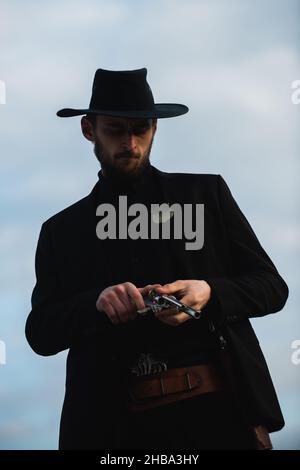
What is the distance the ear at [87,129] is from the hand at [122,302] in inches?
52.8

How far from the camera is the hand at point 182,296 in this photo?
4.83 meters

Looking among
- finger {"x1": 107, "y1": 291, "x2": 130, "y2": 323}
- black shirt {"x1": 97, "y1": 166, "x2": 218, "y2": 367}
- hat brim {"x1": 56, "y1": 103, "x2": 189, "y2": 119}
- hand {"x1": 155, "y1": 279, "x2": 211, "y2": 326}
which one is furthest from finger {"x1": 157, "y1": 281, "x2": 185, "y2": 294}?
hat brim {"x1": 56, "y1": 103, "x2": 189, "y2": 119}

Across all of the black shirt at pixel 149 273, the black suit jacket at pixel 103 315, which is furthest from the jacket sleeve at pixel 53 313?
the black shirt at pixel 149 273

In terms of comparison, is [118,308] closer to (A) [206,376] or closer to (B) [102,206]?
(A) [206,376]

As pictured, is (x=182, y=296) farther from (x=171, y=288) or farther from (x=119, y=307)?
(x=119, y=307)

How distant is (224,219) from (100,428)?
1462 mm

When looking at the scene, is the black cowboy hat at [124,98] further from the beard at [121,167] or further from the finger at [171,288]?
the finger at [171,288]

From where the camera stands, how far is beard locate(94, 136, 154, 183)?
554cm

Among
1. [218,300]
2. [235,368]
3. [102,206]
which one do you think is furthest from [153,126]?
[235,368]

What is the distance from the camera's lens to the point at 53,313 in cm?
541

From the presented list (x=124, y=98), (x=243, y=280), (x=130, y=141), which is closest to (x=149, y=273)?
(x=243, y=280)

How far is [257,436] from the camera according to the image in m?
5.06

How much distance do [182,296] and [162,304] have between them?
0.49ft

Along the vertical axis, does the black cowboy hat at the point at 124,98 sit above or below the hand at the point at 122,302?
above
